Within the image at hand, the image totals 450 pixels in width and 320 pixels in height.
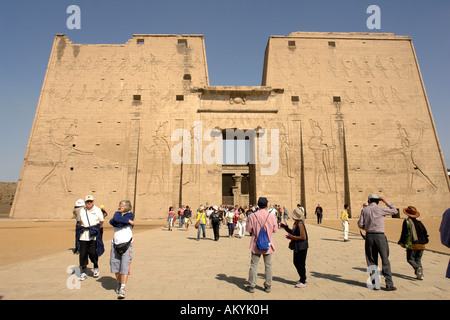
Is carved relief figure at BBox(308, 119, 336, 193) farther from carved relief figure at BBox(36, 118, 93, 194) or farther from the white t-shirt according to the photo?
the white t-shirt

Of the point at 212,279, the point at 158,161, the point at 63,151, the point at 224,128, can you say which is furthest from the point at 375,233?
the point at 63,151

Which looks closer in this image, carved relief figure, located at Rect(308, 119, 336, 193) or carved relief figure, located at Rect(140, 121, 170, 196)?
carved relief figure, located at Rect(140, 121, 170, 196)

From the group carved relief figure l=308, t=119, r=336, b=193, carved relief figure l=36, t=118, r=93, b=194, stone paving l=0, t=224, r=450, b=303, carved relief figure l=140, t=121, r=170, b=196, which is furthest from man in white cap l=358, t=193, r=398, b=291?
carved relief figure l=36, t=118, r=93, b=194

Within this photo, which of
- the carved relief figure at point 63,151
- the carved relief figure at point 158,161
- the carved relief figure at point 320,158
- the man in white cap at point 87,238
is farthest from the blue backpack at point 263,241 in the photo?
the carved relief figure at point 63,151

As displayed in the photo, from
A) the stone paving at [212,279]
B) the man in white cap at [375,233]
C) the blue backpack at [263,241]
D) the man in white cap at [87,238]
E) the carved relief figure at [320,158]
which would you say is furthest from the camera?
the carved relief figure at [320,158]

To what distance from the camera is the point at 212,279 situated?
4238mm

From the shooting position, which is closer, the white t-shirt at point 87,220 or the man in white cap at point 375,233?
the man in white cap at point 375,233

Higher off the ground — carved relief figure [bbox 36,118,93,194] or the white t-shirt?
carved relief figure [bbox 36,118,93,194]

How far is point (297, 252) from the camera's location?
403 centimetres

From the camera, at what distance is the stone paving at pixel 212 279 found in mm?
3492

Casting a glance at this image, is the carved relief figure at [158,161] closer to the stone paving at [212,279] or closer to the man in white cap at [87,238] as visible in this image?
the stone paving at [212,279]

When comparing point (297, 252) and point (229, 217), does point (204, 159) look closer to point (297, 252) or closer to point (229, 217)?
point (229, 217)

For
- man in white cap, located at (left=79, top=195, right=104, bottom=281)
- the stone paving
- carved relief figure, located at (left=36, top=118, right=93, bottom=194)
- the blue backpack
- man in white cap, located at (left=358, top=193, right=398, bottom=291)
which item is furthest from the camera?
carved relief figure, located at (left=36, top=118, right=93, bottom=194)

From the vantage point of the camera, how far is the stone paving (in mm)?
3492
